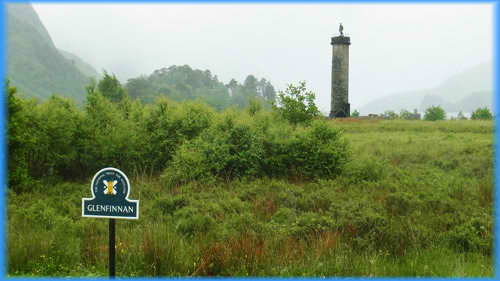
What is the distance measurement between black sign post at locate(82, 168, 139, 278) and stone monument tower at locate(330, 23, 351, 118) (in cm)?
4391

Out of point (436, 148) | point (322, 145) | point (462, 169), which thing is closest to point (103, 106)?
point (322, 145)

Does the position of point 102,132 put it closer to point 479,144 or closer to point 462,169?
point 462,169

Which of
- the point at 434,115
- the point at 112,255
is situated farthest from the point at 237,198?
the point at 434,115

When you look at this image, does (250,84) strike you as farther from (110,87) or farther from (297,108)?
(297,108)

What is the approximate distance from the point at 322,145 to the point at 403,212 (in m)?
4.89

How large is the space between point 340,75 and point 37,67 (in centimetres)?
11783

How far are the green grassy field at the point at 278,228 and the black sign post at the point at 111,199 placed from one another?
0.96m

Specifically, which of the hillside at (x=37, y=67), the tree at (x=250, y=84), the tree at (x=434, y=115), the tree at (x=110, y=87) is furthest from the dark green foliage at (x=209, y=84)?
the hillside at (x=37, y=67)

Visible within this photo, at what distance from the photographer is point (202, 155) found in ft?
45.4

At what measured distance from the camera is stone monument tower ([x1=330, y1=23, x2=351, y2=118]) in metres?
47.9

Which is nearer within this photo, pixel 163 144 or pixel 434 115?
pixel 163 144

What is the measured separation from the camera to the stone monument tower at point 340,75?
157 ft

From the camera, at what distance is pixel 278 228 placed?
8.34m

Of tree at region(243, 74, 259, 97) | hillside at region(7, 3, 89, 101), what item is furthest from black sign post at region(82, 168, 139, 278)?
hillside at region(7, 3, 89, 101)
